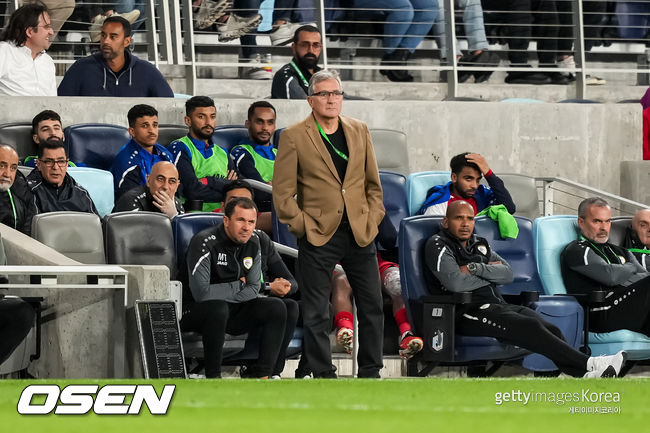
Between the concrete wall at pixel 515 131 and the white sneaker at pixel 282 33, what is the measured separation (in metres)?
1.65

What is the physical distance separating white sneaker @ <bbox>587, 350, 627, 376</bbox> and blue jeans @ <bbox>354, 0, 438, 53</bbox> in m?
5.29

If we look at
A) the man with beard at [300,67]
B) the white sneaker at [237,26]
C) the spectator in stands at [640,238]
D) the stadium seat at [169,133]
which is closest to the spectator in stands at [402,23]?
the white sneaker at [237,26]

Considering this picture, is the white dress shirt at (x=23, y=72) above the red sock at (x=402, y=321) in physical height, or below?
above

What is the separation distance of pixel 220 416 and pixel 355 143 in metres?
2.52

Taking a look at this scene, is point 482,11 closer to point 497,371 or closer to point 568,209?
point 568,209

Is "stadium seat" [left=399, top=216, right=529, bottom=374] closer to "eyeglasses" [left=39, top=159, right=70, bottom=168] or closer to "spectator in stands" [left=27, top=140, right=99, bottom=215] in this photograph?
"spectator in stands" [left=27, top=140, right=99, bottom=215]

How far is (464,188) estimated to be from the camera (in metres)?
9.15

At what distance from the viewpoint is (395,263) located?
867cm

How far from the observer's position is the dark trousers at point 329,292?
6.88 metres

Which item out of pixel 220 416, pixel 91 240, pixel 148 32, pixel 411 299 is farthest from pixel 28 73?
pixel 220 416

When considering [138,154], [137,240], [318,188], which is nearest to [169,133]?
[138,154]

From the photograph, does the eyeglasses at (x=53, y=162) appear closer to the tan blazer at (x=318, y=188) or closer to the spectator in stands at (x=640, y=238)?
the tan blazer at (x=318, y=188)

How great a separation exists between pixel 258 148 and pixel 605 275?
8.67ft

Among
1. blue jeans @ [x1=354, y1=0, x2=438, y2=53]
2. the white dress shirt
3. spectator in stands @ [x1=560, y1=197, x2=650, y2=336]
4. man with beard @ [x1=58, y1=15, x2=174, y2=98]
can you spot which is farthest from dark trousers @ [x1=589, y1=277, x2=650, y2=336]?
the white dress shirt
